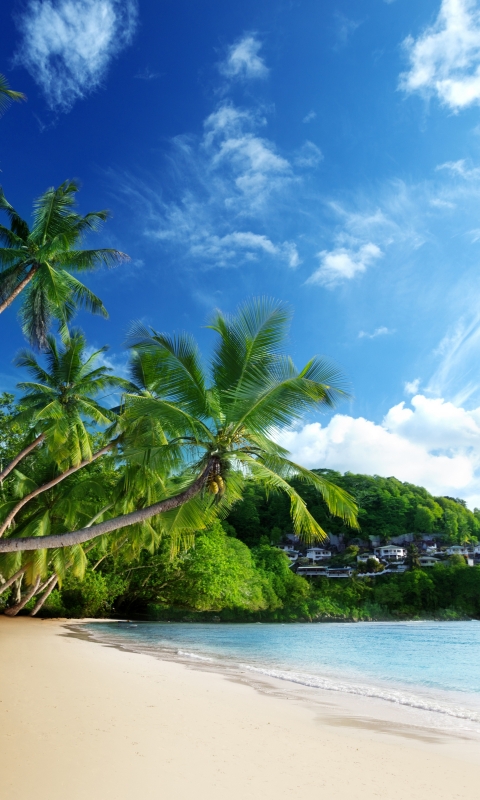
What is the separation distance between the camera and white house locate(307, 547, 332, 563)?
69831 mm

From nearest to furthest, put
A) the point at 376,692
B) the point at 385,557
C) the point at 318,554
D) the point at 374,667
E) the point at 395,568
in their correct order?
the point at 376,692 → the point at 374,667 → the point at 395,568 → the point at 385,557 → the point at 318,554

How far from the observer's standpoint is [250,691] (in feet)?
27.1

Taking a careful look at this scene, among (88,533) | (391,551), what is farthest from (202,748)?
(391,551)

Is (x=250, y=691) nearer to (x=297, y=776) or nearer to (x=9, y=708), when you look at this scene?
(x=9, y=708)

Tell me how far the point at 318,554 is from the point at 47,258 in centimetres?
7123

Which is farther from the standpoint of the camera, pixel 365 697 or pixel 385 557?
pixel 385 557

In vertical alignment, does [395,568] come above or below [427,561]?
below

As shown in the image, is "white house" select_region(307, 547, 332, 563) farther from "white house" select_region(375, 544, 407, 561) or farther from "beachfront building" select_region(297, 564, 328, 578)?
"white house" select_region(375, 544, 407, 561)

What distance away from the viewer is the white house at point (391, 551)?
59281 mm

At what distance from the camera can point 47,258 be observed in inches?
449

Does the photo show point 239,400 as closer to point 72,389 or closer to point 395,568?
point 72,389

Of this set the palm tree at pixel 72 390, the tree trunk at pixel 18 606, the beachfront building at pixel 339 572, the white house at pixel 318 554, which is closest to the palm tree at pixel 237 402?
the palm tree at pixel 72 390

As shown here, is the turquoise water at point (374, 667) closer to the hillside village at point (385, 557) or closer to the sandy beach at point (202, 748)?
the sandy beach at point (202, 748)

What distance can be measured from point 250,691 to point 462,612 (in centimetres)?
4800
